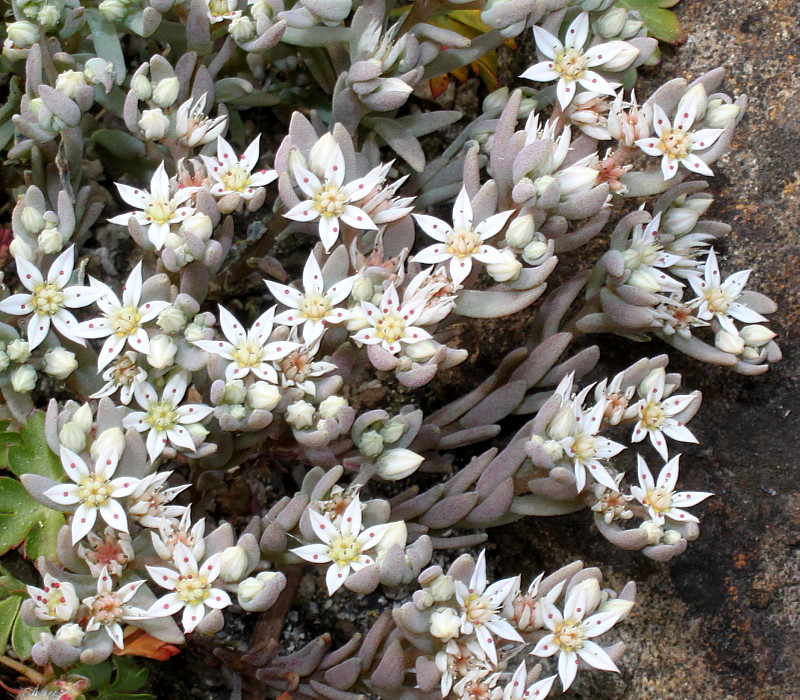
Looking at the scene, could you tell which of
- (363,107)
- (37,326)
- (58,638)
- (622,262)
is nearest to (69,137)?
(37,326)

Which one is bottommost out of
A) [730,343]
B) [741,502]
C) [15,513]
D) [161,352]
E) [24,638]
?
[741,502]

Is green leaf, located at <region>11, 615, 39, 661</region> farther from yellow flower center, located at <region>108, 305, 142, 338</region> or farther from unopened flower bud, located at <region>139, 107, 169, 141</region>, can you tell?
unopened flower bud, located at <region>139, 107, 169, 141</region>

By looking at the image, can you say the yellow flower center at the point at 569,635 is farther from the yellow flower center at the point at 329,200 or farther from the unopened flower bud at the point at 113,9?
the unopened flower bud at the point at 113,9

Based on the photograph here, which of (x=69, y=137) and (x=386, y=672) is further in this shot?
(x=69, y=137)

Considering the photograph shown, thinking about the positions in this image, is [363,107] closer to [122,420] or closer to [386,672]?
[122,420]

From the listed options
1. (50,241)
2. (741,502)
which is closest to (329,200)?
(50,241)

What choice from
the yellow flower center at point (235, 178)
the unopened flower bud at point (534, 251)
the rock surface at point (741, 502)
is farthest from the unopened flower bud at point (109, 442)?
the rock surface at point (741, 502)

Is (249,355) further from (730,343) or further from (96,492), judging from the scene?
(730,343)
